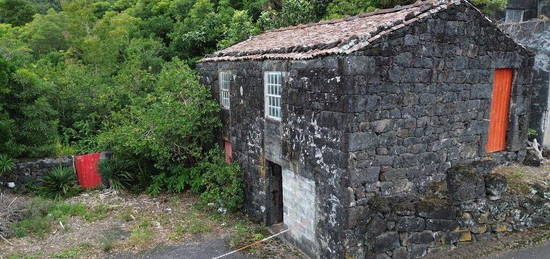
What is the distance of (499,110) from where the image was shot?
8.72m

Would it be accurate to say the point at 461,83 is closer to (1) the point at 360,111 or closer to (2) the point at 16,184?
(1) the point at 360,111

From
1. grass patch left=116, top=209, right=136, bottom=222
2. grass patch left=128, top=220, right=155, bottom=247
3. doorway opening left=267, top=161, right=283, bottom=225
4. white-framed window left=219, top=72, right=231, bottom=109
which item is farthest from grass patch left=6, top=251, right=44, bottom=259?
white-framed window left=219, top=72, right=231, bottom=109

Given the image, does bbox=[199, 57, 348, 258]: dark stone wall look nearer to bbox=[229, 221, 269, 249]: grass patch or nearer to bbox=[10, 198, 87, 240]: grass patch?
bbox=[229, 221, 269, 249]: grass patch

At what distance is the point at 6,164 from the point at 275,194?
313 inches

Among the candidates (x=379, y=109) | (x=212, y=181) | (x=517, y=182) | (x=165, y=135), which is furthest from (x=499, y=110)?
(x=165, y=135)

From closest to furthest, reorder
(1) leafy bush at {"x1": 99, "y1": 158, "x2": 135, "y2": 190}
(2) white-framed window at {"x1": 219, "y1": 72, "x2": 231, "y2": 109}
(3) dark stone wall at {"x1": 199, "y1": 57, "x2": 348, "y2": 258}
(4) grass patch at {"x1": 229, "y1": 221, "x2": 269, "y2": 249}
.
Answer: (3) dark stone wall at {"x1": 199, "y1": 57, "x2": 348, "y2": 258} → (4) grass patch at {"x1": 229, "y1": 221, "x2": 269, "y2": 249} → (2) white-framed window at {"x1": 219, "y1": 72, "x2": 231, "y2": 109} → (1) leafy bush at {"x1": 99, "y1": 158, "x2": 135, "y2": 190}

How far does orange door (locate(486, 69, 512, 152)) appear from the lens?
336 inches

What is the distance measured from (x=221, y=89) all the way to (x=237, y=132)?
1637 millimetres

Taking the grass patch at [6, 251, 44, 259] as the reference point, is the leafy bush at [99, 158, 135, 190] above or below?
above

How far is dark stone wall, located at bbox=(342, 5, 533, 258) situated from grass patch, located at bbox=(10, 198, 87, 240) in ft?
24.4

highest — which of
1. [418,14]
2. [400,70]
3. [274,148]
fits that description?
[418,14]

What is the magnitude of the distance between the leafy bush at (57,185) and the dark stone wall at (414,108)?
8977 millimetres

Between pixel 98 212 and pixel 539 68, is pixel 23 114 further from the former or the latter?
pixel 539 68

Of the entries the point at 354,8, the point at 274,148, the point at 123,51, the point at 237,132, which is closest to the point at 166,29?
the point at 123,51
